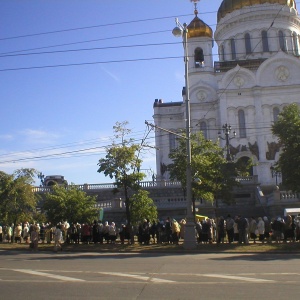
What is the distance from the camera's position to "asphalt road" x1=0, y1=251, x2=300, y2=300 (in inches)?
320

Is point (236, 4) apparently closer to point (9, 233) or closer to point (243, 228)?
point (243, 228)

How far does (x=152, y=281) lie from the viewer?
9672 millimetres

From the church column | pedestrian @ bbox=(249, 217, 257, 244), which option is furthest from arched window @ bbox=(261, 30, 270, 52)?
pedestrian @ bbox=(249, 217, 257, 244)

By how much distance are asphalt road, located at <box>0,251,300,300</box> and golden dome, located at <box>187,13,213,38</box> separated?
43299mm

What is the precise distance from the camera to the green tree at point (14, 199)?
25.8 m

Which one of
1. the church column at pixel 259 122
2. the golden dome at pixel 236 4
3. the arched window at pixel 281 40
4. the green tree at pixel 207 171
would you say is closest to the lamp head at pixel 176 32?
the green tree at pixel 207 171

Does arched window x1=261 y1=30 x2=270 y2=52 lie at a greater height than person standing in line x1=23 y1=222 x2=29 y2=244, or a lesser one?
greater

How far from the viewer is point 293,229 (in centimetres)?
2084

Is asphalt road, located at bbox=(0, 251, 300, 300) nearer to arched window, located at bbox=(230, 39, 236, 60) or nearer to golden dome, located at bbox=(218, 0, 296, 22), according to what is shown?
arched window, located at bbox=(230, 39, 236, 60)

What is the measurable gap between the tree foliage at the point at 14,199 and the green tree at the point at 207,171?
30.4ft

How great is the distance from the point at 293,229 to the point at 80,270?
12815 mm

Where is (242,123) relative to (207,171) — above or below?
above

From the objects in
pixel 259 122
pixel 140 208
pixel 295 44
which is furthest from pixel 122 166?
pixel 295 44

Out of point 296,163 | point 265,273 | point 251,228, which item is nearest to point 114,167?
point 251,228
